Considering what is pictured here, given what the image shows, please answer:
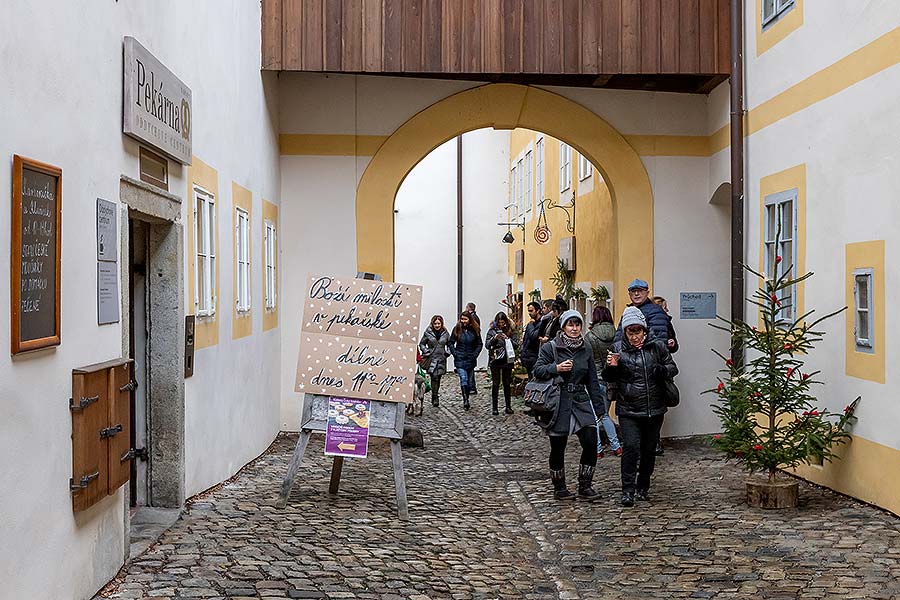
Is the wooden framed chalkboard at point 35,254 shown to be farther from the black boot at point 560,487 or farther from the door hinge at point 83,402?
the black boot at point 560,487

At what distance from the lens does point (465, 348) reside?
18984mm

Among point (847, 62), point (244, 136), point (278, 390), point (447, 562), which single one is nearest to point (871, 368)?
point (847, 62)

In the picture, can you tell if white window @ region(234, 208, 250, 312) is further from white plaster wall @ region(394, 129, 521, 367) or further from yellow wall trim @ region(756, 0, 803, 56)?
white plaster wall @ region(394, 129, 521, 367)

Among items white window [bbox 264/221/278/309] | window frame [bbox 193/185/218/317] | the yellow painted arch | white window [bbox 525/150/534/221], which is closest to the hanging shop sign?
window frame [bbox 193/185/218/317]

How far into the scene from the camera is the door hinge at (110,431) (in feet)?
20.0

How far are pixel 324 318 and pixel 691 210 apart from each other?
6.40 metres

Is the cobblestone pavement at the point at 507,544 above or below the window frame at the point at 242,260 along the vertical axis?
below

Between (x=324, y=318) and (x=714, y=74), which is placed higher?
(x=714, y=74)

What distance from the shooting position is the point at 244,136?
1112cm

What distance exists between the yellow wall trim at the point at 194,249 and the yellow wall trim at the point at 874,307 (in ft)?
16.1

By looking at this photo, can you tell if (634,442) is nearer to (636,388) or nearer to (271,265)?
(636,388)

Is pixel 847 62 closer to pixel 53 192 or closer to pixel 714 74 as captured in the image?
pixel 714 74

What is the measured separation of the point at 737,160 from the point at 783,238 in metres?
1.46

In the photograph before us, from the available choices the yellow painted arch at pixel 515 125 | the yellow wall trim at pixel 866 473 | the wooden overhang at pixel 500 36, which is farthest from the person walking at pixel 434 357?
the yellow wall trim at pixel 866 473
